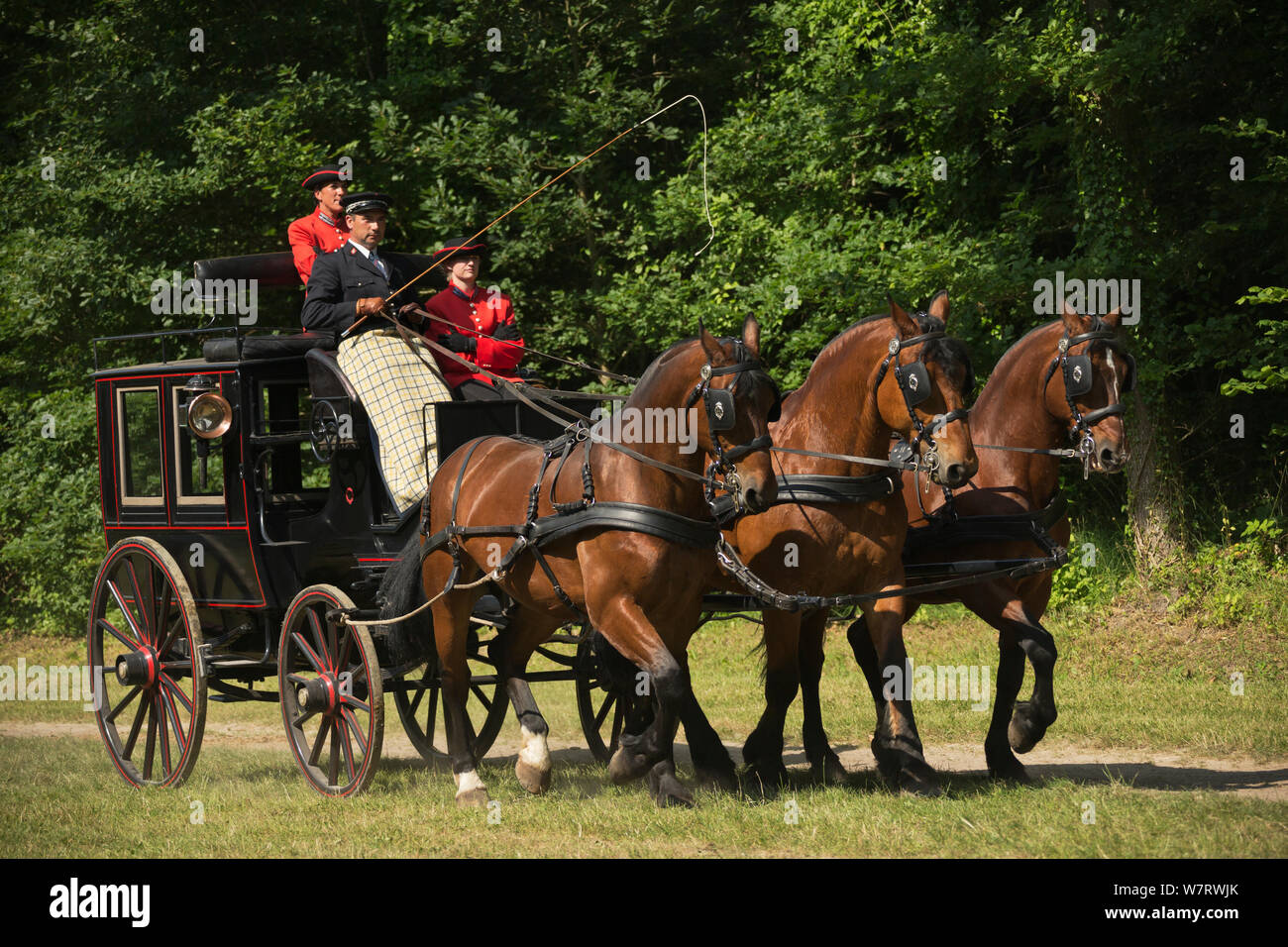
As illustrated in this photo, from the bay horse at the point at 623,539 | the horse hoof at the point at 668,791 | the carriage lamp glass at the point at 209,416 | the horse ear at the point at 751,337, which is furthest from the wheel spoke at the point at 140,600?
the horse ear at the point at 751,337

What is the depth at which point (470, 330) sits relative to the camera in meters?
8.31

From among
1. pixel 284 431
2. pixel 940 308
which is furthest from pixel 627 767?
pixel 284 431

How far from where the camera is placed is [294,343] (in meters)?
8.02

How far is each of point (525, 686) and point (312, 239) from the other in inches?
125

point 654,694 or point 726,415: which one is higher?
point 726,415

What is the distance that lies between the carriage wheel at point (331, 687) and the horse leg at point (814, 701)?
7.26 ft

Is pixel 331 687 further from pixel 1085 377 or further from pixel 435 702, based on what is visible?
pixel 1085 377

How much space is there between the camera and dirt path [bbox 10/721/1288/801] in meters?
7.23

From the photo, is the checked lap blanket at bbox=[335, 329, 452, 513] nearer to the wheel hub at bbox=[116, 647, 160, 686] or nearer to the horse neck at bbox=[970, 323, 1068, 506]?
the wheel hub at bbox=[116, 647, 160, 686]

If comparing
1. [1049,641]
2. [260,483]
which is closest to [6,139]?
[260,483]

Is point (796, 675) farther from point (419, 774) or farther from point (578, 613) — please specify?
point (419, 774)

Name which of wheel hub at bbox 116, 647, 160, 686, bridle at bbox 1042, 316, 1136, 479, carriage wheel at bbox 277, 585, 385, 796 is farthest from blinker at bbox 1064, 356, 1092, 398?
wheel hub at bbox 116, 647, 160, 686

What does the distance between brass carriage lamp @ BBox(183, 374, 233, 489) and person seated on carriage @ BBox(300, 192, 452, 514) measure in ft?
2.25

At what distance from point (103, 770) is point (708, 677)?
17.3ft
